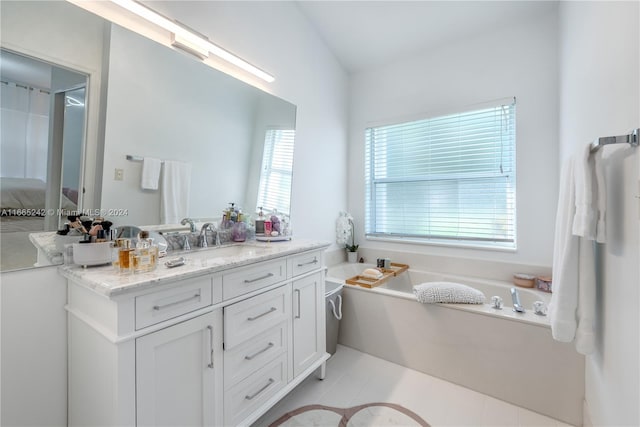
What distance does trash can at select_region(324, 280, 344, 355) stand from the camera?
6.89 ft

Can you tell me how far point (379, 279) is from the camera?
2379 mm

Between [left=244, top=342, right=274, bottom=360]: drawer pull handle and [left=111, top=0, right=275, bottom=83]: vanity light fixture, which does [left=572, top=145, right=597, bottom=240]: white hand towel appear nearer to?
[left=244, top=342, right=274, bottom=360]: drawer pull handle

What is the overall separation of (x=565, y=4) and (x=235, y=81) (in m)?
2.26

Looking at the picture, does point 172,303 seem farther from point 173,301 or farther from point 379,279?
point 379,279

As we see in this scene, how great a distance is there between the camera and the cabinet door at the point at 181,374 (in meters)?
0.97

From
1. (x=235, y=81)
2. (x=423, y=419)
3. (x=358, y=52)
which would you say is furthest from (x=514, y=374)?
(x=358, y=52)

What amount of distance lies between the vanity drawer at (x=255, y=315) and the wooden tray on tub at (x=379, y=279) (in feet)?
2.89

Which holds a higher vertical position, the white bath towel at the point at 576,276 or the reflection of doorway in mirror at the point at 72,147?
the reflection of doorway in mirror at the point at 72,147

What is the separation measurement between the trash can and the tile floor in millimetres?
148

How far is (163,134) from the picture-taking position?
151 cm

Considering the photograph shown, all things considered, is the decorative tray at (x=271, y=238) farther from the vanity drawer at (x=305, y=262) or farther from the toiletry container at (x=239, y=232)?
the vanity drawer at (x=305, y=262)

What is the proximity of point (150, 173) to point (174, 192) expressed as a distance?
0.53 feet

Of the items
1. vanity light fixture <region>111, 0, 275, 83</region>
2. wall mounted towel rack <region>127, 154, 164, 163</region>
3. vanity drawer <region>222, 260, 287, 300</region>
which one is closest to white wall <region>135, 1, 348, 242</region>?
vanity light fixture <region>111, 0, 275, 83</region>

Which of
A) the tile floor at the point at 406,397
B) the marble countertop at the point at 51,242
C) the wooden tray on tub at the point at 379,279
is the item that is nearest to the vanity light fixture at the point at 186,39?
the marble countertop at the point at 51,242
